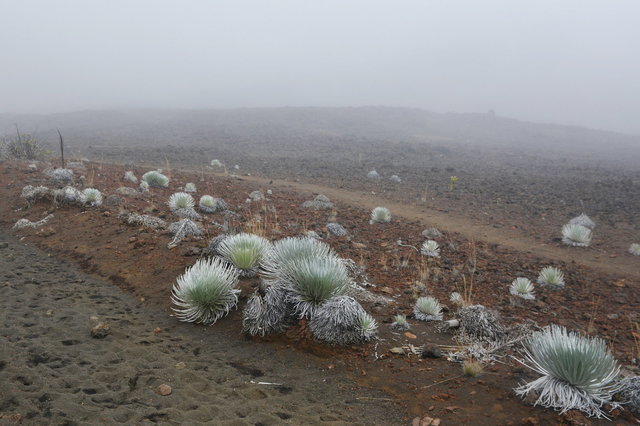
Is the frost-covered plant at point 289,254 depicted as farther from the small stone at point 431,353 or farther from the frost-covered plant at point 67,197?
the frost-covered plant at point 67,197

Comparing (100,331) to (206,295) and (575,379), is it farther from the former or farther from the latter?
(575,379)

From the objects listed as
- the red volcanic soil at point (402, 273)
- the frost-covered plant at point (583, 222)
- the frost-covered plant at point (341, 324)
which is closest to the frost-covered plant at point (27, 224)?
the red volcanic soil at point (402, 273)

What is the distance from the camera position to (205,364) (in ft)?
10.8

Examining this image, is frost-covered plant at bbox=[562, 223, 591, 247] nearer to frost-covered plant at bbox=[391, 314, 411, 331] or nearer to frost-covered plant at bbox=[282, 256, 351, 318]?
frost-covered plant at bbox=[391, 314, 411, 331]

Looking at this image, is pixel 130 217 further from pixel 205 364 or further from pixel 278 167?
pixel 278 167

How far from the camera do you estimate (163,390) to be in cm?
280

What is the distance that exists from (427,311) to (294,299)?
142 cm

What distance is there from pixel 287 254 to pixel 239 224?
9.48ft

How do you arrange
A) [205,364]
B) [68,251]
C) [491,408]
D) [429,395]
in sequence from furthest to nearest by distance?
[68,251]
[205,364]
[429,395]
[491,408]

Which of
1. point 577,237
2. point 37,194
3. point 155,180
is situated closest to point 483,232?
point 577,237

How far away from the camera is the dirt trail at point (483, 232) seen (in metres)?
7.38

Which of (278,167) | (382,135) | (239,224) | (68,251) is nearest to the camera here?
(68,251)

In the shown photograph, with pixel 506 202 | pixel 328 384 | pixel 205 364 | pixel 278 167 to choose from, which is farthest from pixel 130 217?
pixel 278 167

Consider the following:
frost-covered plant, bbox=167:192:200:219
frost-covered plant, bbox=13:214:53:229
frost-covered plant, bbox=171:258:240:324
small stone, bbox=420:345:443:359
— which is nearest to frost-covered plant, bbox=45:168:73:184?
frost-covered plant, bbox=13:214:53:229
